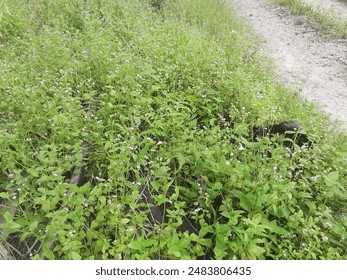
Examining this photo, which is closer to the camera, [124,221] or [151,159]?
[124,221]

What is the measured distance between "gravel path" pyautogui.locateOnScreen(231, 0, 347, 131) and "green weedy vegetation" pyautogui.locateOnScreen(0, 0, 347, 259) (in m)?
1.39

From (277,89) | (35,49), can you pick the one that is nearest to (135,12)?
(35,49)

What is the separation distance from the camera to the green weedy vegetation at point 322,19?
35.9 feet

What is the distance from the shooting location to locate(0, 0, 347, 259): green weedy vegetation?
3.15 meters

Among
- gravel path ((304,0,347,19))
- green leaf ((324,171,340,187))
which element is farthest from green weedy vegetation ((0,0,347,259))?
gravel path ((304,0,347,19))

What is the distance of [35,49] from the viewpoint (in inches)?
247

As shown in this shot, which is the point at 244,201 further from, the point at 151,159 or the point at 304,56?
the point at 304,56

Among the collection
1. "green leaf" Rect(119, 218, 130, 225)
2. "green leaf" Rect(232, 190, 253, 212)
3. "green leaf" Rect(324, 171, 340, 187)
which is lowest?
"green leaf" Rect(119, 218, 130, 225)

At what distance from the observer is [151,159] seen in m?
4.09

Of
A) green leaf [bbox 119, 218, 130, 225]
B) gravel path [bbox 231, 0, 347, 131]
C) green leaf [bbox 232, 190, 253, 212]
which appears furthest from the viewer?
gravel path [bbox 231, 0, 347, 131]

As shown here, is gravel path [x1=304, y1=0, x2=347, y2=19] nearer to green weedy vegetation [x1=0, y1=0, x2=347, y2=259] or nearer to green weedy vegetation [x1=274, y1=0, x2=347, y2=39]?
green weedy vegetation [x1=274, y1=0, x2=347, y2=39]

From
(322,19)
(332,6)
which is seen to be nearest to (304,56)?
(322,19)

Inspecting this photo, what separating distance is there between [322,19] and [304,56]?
3.22 metres
